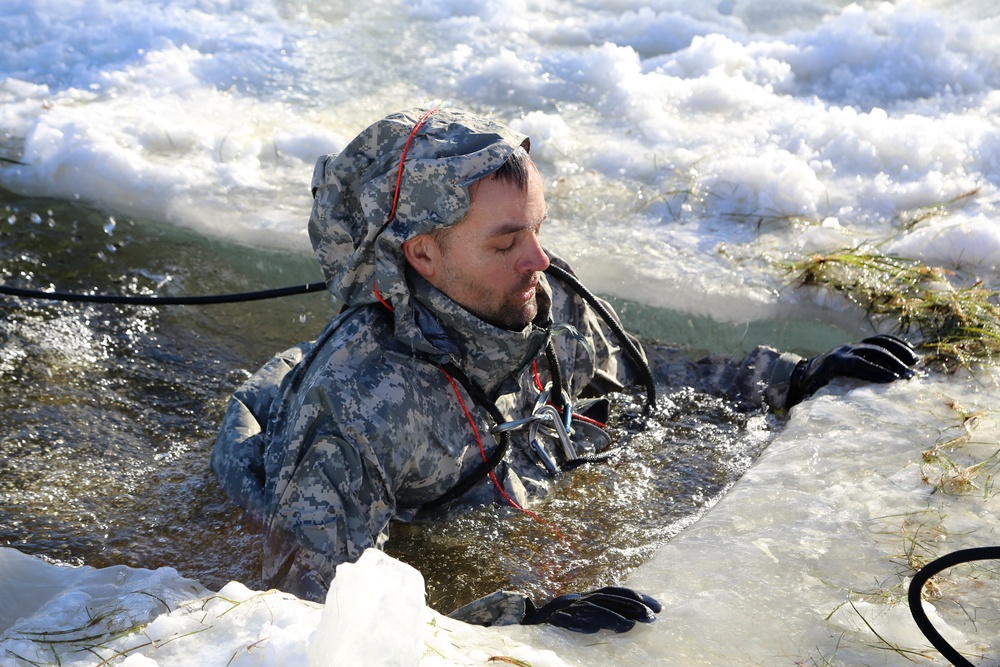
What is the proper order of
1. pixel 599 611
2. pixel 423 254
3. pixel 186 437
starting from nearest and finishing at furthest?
pixel 599 611, pixel 423 254, pixel 186 437

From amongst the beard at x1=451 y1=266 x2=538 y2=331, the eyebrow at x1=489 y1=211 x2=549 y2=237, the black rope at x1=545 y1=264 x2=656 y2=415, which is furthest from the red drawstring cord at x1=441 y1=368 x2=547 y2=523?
the black rope at x1=545 y1=264 x2=656 y2=415

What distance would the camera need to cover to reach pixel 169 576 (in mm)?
2555

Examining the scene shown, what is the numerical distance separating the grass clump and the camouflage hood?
1.93 meters

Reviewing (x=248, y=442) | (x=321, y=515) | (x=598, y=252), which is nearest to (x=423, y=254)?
(x=321, y=515)

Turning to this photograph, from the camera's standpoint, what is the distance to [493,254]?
286 centimetres

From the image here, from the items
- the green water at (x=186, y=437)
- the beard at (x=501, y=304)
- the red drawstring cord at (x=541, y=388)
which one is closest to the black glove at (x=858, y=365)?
the green water at (x=186, y=437)

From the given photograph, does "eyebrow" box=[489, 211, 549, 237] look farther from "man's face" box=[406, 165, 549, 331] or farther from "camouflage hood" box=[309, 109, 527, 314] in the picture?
"camouflage hood" box=[309, 109, 527, 314]

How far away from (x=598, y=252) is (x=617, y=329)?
3.98 feet

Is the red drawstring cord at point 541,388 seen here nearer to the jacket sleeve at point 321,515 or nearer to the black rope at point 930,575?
the jacket sleeve at point 321,515

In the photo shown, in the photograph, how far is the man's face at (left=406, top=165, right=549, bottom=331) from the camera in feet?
9.22

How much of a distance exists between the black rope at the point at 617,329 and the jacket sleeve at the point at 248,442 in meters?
0.95

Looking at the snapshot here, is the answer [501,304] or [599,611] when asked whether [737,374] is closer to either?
[501,304]

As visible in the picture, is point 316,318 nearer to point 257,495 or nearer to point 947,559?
point 257,495

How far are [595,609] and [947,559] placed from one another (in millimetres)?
764
